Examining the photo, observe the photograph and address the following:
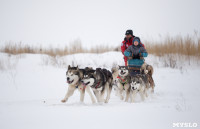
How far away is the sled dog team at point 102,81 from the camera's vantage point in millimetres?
4066

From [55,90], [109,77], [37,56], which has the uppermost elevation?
[37,56]

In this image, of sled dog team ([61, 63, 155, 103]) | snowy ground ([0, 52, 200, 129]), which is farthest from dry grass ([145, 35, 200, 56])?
sled dog team ([61, 63, 155, 103])

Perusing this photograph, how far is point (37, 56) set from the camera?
37.9ft

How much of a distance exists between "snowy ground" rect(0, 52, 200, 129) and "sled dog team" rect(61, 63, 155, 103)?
0.31 m

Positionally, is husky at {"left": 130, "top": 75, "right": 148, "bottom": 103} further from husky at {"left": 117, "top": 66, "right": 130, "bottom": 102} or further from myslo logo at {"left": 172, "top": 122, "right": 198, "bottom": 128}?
myslo logo at {"left": 172, "top": 122, "right": 198, "bottom": 128}

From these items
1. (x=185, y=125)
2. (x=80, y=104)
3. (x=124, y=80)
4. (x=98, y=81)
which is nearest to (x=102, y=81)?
(x=98, y=81)

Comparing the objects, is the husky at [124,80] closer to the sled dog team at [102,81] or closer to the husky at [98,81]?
the sled dog team at [102,81]

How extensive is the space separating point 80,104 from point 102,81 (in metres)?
0.74

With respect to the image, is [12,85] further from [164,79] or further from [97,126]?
[164,79]

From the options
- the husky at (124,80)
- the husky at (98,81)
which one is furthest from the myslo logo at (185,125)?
the husky at (124,80)

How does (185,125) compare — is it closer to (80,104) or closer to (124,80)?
(80,104)

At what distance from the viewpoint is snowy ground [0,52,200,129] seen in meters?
2.74

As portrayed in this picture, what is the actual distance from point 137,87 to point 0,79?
5679 mm

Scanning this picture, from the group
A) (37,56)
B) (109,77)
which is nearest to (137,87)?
(109,77)
